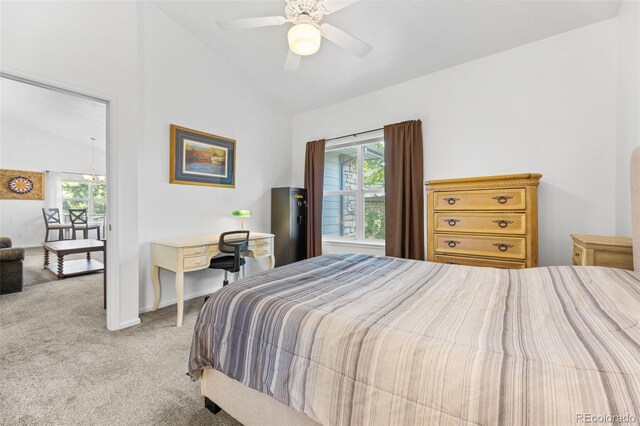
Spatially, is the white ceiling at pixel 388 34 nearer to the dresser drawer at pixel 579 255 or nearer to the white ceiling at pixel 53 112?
the dresser drawer at pixel 579 255

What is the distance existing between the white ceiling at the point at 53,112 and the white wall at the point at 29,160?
151mm

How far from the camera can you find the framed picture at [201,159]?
3117 millimetres

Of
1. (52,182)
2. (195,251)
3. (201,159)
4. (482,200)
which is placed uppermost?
(52,182)

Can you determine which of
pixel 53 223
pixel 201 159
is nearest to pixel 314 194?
pixel 201 159

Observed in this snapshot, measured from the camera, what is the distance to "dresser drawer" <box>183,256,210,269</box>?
2.64 m

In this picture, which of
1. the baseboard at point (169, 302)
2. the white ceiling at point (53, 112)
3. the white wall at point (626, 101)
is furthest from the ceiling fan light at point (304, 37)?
the white ceiling at point (53, 112)

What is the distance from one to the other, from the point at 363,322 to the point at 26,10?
333 centimetres

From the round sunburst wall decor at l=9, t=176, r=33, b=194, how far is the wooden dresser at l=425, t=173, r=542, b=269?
9.50 metres

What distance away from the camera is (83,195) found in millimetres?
7887

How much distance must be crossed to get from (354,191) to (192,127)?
2424 millimetres

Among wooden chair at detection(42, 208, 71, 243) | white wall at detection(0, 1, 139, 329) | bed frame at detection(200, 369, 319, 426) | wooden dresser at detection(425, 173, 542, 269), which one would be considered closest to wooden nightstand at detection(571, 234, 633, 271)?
wooden dresser at detection(425, 173, 542, 269)

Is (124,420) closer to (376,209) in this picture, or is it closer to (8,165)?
(376,209)

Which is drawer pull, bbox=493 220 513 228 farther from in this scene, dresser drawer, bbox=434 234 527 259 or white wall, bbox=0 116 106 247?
white wall, bbox=0 116 106 247

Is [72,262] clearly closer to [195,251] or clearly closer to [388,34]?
[195,251]
